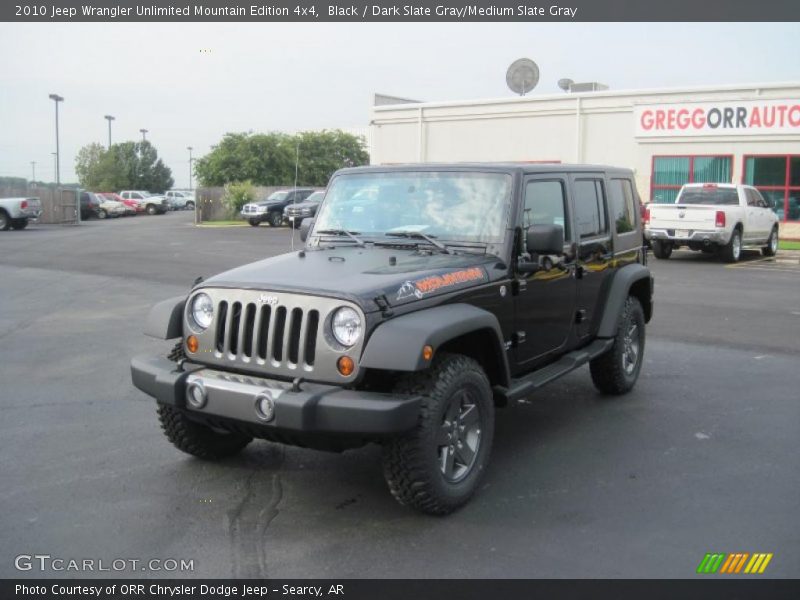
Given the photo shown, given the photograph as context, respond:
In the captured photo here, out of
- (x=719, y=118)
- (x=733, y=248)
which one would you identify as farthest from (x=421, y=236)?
(x=719, y=118)

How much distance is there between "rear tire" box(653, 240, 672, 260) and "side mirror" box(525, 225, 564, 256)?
15.4 meters

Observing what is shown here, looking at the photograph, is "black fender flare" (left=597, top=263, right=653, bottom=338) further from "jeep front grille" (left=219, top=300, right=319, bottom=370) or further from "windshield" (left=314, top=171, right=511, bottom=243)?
"jeep front grille" (left=219, top=300, right=319, bottom=370)

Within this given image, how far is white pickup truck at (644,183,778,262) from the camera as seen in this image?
1847 centimetres

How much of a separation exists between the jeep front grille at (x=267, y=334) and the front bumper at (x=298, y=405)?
0.13m

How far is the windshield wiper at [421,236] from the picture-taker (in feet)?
17.4

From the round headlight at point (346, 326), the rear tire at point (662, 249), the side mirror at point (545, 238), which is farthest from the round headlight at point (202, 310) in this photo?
the rear tire at point (662, 249)

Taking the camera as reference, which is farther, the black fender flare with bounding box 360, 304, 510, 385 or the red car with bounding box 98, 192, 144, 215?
the red car with bounding box 98, 192, 144, 215

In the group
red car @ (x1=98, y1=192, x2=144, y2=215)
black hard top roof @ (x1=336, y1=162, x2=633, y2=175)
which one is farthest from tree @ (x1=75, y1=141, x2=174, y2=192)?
black hard top roof @ (x1=336, y1=162, x2=633, y2=175)

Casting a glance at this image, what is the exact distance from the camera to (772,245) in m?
21.0

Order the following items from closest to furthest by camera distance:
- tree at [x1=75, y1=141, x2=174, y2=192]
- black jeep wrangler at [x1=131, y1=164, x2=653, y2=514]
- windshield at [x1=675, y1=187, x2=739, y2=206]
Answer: black jeep wrangler at [x1=131, y1=164, x2=653, y2=514], windshield at [x1=675, y1=187, x2=739, y2=206], tree at [x1=75, y1=141, x2=174, y2=192]

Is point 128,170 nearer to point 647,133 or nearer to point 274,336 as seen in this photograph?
point 647,133
